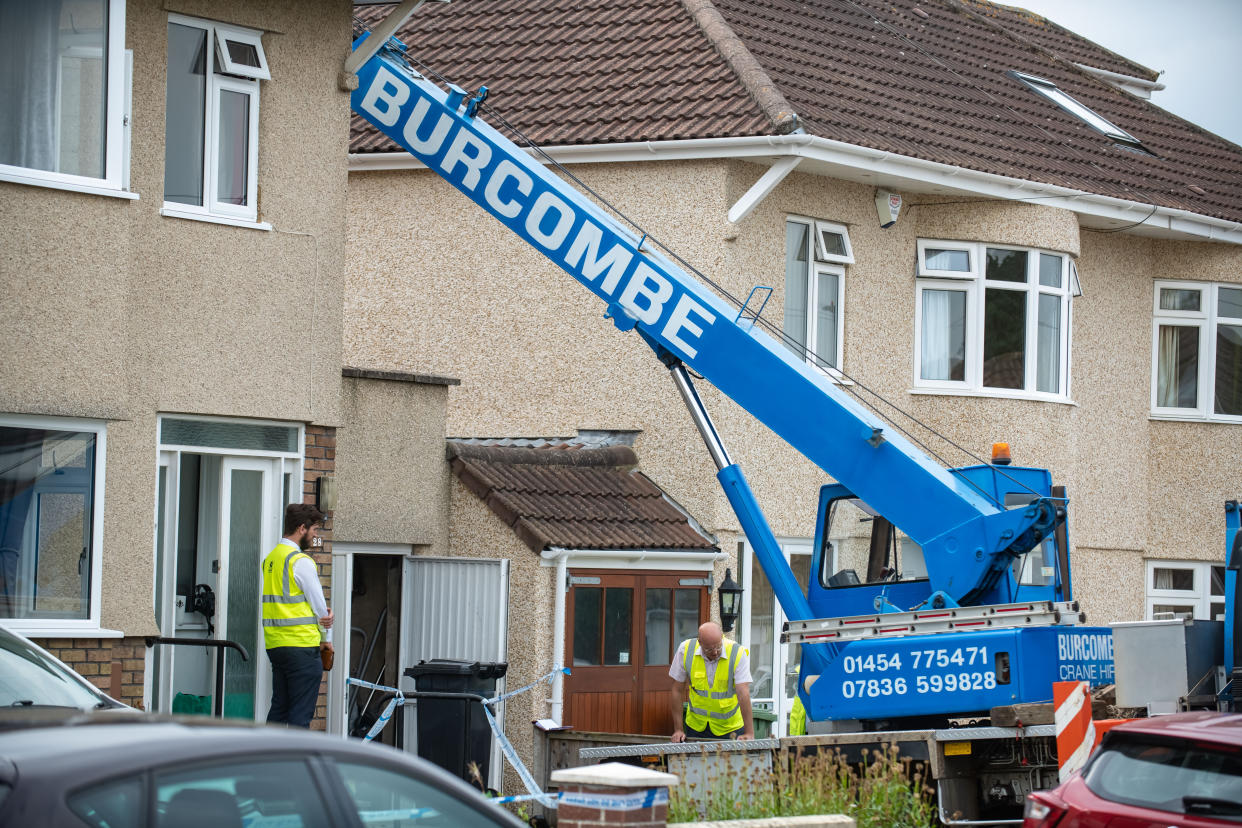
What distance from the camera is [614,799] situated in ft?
22.2

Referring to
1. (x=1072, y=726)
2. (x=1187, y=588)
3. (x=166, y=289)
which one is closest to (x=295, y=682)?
(x=166, y=289)

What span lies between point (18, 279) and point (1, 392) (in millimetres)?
684

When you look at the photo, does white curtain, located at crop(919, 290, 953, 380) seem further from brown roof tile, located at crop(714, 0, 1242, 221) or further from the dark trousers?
the dark trousers

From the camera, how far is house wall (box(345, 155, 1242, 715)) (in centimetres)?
1567

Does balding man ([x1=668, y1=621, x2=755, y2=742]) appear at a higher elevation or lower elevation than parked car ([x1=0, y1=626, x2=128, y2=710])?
lower

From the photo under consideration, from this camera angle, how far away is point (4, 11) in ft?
33.2

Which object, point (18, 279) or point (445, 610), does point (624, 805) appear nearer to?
point (18, 279)

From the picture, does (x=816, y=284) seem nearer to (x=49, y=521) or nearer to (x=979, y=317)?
(x=979, y=317)

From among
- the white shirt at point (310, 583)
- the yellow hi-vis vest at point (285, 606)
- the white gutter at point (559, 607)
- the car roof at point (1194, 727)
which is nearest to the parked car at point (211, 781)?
the car roof at point (1194, 727)

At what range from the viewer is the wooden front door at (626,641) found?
1419 centimetres

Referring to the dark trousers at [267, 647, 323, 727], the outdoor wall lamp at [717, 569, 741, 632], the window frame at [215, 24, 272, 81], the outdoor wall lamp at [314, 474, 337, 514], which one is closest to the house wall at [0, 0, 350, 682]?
the window frame at [215, 24, 272, 81]

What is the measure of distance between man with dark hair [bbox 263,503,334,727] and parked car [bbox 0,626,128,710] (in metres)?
2.66

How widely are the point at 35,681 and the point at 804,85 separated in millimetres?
10754

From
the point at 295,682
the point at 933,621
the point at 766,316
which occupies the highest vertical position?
the point at 766,316
